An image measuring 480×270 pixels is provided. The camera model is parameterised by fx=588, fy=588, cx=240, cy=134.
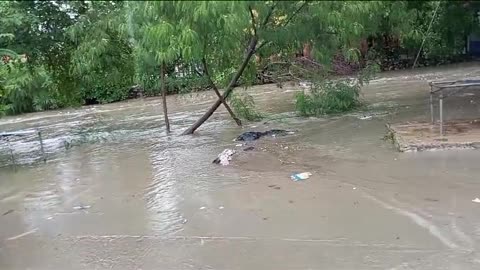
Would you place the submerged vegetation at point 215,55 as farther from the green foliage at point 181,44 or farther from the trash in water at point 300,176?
the trash in water at point 300,176

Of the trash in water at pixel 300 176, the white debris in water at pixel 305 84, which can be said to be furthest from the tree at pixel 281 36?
the trash in water at pixel 300 176

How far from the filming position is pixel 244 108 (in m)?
14.9

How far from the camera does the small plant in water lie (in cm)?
1453

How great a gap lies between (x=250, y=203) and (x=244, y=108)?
7.35 metres

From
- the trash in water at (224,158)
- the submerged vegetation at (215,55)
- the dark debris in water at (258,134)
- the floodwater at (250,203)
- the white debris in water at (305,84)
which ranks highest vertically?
the submerged vegetation at (215,55)

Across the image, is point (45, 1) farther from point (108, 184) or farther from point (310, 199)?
point (108, 184)

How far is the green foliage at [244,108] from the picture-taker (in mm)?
14844

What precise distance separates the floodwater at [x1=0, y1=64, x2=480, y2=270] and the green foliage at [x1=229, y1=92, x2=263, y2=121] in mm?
907

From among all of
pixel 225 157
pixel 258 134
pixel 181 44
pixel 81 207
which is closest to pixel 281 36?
pixel 181 44

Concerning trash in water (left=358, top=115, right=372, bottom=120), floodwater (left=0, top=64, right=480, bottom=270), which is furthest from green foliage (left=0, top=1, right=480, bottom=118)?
floodwater (left=0, top=64, right=480, bottom=270)

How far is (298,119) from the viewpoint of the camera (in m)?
14.7

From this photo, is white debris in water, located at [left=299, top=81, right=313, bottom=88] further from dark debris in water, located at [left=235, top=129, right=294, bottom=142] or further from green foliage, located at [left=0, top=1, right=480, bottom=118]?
dark debris in water, located at [left=235, top=129, right=294, bottom=142]

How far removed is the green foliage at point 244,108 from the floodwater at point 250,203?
2.98 ft

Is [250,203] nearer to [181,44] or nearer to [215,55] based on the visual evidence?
[181,44]
